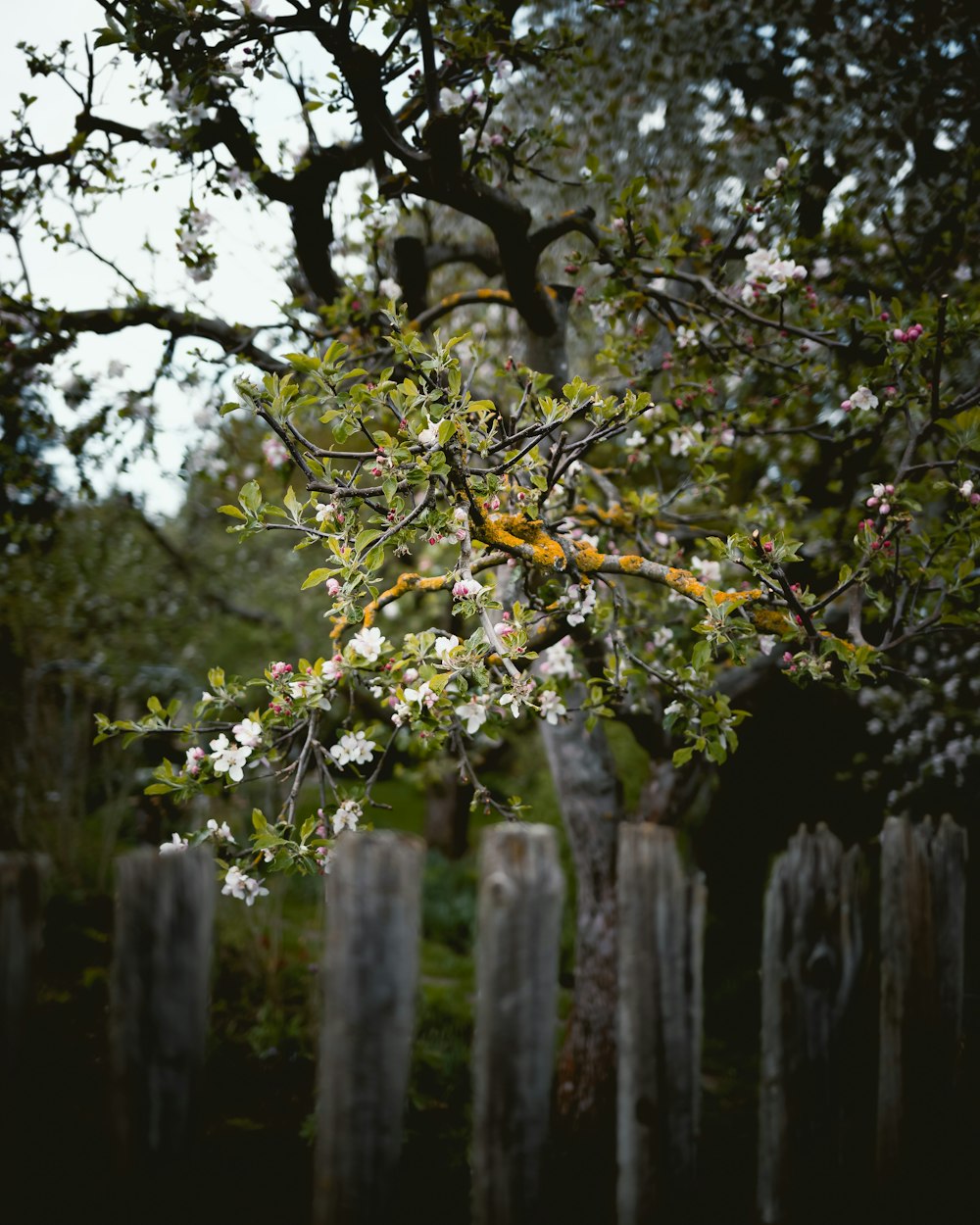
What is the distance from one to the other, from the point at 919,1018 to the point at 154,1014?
1.77 m

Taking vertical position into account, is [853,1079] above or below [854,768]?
below

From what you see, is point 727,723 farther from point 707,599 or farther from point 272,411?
point 272,411

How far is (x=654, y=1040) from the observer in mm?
1601

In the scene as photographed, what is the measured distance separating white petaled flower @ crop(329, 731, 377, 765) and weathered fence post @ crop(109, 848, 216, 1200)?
42.0 inches

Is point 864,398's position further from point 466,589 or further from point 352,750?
point 352,750


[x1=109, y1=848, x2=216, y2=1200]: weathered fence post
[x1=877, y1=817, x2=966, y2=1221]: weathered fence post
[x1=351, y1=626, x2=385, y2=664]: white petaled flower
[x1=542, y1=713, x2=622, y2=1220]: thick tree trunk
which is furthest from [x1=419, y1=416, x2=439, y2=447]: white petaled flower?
[x1=542, y1=713, x2=622, y2=1220]: thick tree trunk

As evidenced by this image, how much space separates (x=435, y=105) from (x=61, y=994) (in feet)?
17.8

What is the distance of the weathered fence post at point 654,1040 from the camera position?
5.19 feet

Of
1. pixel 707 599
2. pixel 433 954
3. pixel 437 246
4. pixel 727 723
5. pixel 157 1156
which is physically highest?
pixel 437 246

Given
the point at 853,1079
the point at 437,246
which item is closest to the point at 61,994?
the point at 853,1079

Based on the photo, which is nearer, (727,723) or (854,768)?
(727,723)

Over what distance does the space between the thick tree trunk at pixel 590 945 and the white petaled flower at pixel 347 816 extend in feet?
7.44

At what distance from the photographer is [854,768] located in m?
5.41

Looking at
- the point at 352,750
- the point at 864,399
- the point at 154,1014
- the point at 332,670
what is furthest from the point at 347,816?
the point at 864,399
